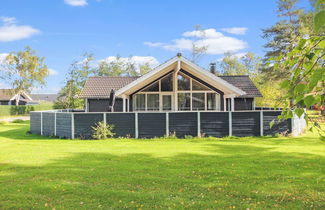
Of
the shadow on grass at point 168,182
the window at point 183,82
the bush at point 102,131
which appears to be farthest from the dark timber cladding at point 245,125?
the bush at point 102,131

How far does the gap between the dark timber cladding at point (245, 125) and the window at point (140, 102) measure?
6817mm

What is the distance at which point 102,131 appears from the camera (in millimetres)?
16266

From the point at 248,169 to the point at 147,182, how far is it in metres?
2.98

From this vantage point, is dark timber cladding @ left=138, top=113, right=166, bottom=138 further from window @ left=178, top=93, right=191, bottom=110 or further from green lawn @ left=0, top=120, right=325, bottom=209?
green lawn @ left=0, top=120, right=325, bottom=209

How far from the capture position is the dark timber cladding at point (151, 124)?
648 inches

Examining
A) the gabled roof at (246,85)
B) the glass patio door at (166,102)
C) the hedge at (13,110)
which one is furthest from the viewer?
the hedge at (13,110)

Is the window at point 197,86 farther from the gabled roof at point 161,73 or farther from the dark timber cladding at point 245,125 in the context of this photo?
the dark timber cladding at point 245,125

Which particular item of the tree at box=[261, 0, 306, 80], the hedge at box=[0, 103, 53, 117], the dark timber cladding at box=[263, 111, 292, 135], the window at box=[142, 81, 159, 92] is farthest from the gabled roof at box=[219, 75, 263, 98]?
the hedge at box=[0, 103, 53, 117]

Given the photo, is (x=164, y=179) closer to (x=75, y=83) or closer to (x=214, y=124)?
(x=214, y=124)

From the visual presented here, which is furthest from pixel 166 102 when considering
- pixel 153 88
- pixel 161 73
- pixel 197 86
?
pixel 197 86

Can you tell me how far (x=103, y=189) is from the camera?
21.2ft

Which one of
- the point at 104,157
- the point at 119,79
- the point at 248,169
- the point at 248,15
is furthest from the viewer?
the point at 248,15

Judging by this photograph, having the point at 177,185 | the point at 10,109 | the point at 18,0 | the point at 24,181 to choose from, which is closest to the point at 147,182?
the point at 177,185

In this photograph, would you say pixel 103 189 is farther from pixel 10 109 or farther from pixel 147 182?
pixel 10 109
